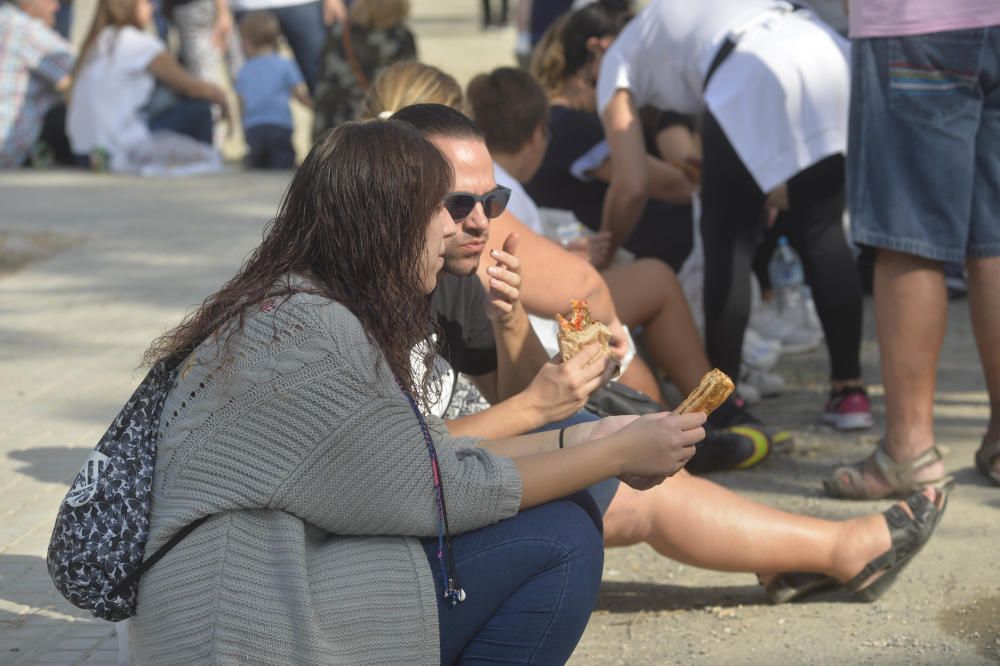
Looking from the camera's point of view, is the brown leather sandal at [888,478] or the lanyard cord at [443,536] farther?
the brown leather sandal at [888,478]

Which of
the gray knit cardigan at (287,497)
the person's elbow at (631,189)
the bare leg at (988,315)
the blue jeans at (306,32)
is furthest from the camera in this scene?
the blue jeans at (306,32)

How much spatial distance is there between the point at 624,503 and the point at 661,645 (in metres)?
0.34

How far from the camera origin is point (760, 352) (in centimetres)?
504

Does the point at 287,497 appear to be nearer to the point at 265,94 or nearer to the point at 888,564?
the point at 888,564

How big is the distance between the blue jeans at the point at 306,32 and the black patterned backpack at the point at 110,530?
7.37 metres

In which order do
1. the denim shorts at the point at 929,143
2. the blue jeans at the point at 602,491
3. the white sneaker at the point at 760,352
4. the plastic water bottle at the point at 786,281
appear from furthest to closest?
the plastic water bottle at the point at 786,281, the white sneaker at the point at 760,352, the denim shorts at the point at 929,143, the blue jeans at the point at 602,491

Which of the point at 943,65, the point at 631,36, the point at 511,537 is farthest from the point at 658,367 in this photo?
the point at 511,537

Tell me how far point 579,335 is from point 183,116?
7.64 metres

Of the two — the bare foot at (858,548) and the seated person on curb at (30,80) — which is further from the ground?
the bare foot at (858,548)

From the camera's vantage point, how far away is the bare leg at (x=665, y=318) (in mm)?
4211

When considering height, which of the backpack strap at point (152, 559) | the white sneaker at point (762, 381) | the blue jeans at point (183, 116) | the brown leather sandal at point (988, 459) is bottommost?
the blue jeans at point (183, 116)

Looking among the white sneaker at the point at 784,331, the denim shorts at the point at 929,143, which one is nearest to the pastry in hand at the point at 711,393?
the denim shorts at the point at 929,143

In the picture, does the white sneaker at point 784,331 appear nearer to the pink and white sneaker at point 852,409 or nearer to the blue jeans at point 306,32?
the pink and white sneaker at point 852,409

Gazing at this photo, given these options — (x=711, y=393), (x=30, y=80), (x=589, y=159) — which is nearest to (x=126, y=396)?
(x=589, y=159)
